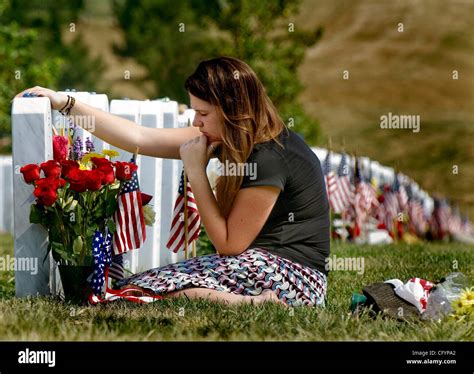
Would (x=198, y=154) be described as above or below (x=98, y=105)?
below

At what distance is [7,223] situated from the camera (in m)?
17.0

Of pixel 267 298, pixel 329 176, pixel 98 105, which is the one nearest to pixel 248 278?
pixel 267 298

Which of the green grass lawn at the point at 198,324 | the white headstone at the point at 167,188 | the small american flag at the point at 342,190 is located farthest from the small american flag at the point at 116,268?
the small american flag at the point at 342,190

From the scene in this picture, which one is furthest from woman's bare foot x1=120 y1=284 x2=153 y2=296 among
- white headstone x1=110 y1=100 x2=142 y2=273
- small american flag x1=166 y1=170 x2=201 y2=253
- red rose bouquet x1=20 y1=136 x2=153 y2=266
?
white headstone x1=110 y1=100 x2=142 y2=273

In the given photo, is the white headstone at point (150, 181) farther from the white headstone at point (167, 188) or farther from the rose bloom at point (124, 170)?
the rose bloom at point (124, 170)

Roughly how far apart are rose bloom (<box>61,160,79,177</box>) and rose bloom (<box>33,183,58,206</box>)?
0.61ft

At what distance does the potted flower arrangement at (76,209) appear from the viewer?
5.65 m

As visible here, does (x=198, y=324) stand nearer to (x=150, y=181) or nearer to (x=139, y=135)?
(x=139, y=135)

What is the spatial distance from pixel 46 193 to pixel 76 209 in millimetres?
258

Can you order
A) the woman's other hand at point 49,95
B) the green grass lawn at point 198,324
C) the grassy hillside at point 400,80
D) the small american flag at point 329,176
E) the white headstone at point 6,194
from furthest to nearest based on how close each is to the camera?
the grassy hillside at point 400,80 < the white headstone at point 6,194 < the small american flag at point 329,176 < the woman's other hand at point 49,95 < the green grass lawn at point 198,324

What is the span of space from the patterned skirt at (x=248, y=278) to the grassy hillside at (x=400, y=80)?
33089mm

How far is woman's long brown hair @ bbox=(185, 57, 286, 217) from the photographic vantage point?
5617 millimetres

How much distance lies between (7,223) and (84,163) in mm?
11442

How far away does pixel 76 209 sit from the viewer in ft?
Result: 18.9
